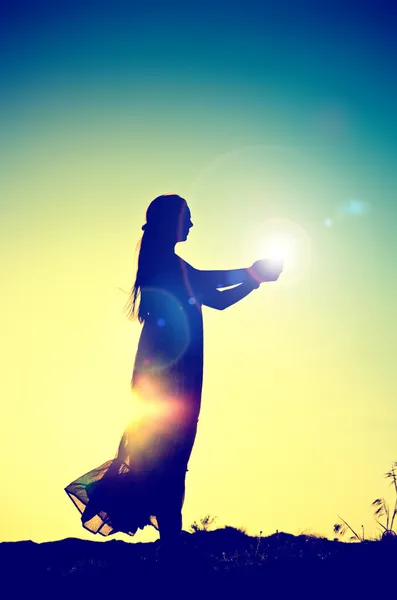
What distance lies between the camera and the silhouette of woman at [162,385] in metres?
4.84

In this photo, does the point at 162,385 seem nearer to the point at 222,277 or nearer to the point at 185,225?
the point at 222,277

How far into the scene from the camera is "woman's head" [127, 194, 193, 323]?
17.3ft

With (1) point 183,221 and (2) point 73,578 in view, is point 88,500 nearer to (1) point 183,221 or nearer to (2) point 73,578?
(2) point 73,578

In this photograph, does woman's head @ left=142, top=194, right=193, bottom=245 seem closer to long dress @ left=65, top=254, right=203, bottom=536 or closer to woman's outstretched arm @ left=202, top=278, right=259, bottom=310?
long dress @ left=65, top=254, right=203, bottom=536

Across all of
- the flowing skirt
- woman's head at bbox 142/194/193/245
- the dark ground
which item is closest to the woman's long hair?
woman's head at bbox 142/194/193/245

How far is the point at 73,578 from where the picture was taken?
4980mm

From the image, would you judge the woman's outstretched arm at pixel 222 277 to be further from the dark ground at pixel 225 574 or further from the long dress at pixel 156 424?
the dark ground at pixel 225 574

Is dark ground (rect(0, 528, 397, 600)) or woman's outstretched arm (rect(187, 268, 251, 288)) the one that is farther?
woman's outstretched arm (rect(187, 268, 251, 288))

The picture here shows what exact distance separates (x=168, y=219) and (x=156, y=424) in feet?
5.73

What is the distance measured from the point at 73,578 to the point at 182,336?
2167 millimetres

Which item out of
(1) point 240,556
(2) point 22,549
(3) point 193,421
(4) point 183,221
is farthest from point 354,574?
(2) point 22,549

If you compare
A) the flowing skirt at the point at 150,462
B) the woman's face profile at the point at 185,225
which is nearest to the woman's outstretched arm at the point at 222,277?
the woman's face profile at the point at 185,225

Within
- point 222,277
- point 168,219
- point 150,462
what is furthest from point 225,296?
point 150,462

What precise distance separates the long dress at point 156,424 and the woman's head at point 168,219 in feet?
1.07
